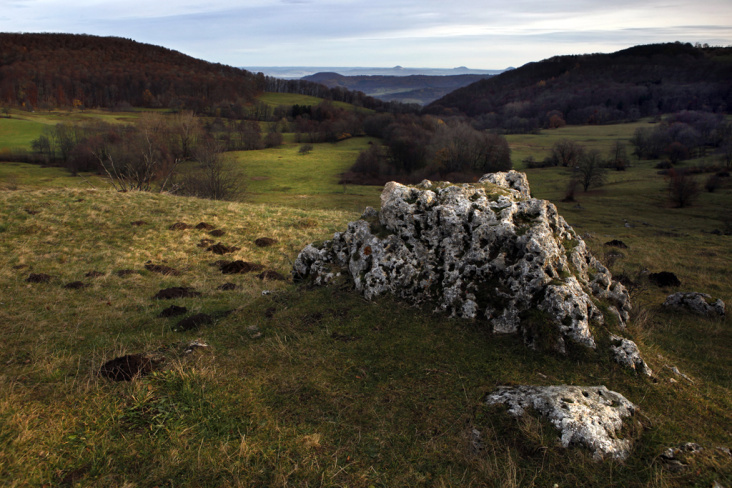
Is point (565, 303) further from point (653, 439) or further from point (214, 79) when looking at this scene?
point (214, 79)

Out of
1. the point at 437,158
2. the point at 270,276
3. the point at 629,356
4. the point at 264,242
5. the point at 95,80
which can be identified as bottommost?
the point at 264,242

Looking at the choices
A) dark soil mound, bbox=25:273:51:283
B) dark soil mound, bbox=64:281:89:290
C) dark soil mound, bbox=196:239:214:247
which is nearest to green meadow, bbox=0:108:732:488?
dark soil mound, bbox=64:281:89:290

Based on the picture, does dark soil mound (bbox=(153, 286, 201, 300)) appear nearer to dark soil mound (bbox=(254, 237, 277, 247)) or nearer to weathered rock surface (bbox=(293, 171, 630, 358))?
weathered rock surface (bbox=(293, 171, 630, 358))

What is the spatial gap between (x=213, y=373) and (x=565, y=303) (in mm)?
6830

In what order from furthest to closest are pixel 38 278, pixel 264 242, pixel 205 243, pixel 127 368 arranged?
1. pixel 264 242
2. pixel 205 243
3. pixel 38 278
4. pixel 127 368

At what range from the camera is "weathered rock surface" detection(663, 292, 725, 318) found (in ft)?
38.4

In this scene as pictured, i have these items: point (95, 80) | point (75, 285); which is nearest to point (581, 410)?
point (75, 285)

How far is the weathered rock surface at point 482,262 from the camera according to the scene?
802 cm

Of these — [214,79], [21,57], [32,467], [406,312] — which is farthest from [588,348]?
[21,57]

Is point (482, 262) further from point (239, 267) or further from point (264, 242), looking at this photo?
point (264, 242)

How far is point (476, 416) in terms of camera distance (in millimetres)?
5891

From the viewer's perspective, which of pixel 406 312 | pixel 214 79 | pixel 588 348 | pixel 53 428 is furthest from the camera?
pixel 214 79

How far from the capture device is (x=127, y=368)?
6.78m

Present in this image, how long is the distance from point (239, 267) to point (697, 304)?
55.2 ft
